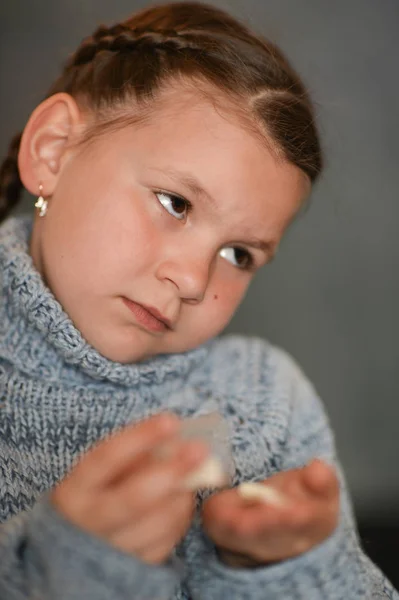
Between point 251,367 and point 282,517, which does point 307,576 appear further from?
point 251,367

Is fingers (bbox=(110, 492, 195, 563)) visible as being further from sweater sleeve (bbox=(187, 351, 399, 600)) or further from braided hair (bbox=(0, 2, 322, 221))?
braided hair (bbox=(0, 2, 322, 221))

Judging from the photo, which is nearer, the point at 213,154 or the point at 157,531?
the point at 157,531

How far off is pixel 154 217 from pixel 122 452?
0.26 m

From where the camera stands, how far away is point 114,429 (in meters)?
0.69

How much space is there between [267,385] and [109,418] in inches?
7.9

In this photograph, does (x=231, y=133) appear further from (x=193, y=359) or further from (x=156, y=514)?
(x=156, y=514)

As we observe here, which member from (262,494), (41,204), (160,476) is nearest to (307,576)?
(262,494)

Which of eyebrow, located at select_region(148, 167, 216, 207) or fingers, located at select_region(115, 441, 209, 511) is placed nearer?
fingers, located at select_region(115, 441, 209, 511)

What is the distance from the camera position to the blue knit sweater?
1.56ft

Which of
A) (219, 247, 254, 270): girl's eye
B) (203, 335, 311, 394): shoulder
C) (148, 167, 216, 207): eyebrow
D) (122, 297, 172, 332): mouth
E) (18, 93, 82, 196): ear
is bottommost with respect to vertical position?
(203, 335, 311, 394): shoulder

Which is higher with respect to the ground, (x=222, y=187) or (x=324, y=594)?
(x=222, y=187)

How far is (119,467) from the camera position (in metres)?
0.47

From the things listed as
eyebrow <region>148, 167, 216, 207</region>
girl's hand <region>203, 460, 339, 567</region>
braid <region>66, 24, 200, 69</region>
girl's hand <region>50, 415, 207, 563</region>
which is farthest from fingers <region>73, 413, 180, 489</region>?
braid <region>66, 24, 200, 69</region>

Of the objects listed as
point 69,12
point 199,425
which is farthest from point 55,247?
point 69,12
